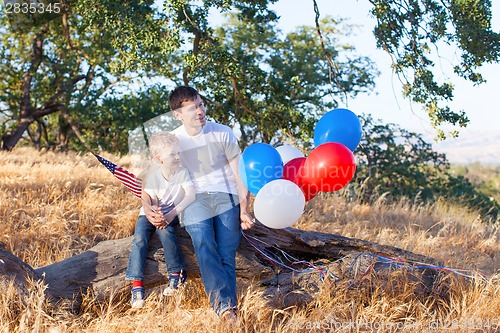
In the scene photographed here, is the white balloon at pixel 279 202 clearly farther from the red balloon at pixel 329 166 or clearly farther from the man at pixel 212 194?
the man at pixel 212 194

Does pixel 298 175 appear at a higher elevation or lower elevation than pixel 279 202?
higher

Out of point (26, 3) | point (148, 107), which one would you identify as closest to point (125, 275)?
point (26, 3)

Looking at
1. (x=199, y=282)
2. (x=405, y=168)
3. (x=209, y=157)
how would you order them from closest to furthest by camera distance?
(x=209, y=157), (x=199, y=282), (x=405, y=168)

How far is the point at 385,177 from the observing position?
1391cm

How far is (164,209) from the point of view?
446cm

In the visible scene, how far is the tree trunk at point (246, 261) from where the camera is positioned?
4.44m

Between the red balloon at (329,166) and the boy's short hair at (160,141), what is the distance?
108 centimetres

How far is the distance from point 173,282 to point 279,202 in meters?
1.12

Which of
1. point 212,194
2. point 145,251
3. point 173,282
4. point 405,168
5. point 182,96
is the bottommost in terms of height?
point 405,168

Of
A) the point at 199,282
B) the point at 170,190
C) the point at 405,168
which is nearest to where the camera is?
the point at 170,190

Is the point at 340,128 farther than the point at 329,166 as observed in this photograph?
Yes

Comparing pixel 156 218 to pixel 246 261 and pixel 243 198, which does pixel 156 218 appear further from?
pixel 246 261

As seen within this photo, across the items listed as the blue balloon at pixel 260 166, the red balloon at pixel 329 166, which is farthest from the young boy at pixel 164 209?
the red balloon at pixel 329 166
